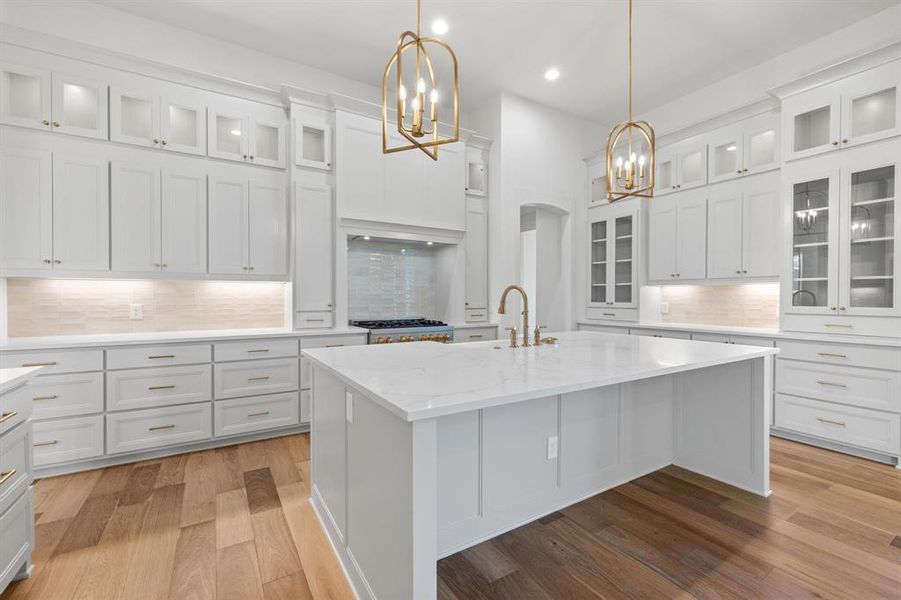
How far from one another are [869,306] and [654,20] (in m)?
2.81

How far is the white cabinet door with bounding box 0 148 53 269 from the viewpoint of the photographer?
285cm

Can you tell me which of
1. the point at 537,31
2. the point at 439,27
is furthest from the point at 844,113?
the point at 439,27

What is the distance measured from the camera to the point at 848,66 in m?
3.20

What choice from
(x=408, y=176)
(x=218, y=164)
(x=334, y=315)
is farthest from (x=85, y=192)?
(x=408, y=176)

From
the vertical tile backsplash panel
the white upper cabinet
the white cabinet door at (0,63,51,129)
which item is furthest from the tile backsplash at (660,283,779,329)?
the white cabinet door at (0,63,51,129)

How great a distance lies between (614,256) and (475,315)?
6.31ft

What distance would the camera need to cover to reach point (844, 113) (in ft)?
10.7

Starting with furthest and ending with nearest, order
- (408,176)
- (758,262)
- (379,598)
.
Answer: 1. (408,176)
2. (758,262)
3. (379,598)

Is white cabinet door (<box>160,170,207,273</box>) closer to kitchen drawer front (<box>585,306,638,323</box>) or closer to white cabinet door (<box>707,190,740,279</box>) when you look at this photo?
kitchen drawer front (<box>585,306,638,323</box>)

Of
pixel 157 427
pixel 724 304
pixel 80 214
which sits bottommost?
pixel 157 427

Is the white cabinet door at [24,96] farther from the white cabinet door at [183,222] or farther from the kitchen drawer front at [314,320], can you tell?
the kitchen drawer front at [314,320]

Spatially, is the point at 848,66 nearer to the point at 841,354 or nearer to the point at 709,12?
the point at 709,12

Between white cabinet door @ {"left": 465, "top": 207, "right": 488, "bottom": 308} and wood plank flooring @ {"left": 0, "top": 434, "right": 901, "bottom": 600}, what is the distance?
8.51 feet

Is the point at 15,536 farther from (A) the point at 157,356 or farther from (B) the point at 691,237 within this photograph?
(B) the point at 691,237
